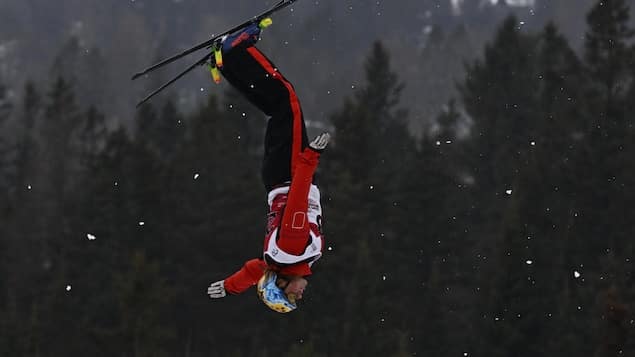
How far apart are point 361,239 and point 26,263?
15.5 m

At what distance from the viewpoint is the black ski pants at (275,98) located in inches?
261

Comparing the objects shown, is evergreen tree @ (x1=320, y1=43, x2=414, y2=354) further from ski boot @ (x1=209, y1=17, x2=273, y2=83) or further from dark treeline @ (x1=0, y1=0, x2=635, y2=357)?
ski boot @ (x1=209, y1=17, x2=273, y2=83)

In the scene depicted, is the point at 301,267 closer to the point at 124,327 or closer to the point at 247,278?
the point at 247,278

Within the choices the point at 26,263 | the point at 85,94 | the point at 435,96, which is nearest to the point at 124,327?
the point at 26,263

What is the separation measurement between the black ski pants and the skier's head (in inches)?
29.8

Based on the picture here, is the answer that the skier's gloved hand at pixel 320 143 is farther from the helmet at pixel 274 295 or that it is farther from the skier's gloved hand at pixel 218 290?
the skier's gloved hand at pixel 218 290

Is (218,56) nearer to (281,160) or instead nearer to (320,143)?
(281,160)

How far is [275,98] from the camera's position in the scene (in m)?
6.71

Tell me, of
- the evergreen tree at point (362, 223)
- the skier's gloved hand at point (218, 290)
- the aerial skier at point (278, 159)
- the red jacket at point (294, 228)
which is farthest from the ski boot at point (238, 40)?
the evergreen tree at point (362, 223)

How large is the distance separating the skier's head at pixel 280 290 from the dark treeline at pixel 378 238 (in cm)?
1931

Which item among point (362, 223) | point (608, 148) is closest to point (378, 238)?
point (362, 223)

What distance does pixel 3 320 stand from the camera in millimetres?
27562

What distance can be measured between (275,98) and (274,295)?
149 cm

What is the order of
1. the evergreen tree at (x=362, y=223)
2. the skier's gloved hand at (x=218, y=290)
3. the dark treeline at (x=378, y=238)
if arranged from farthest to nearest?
the dark treeline at (x=378, y=238) → the evergreen tree at (x=362, y=223) → the skier's gloved hand at (x=218, y=290)
